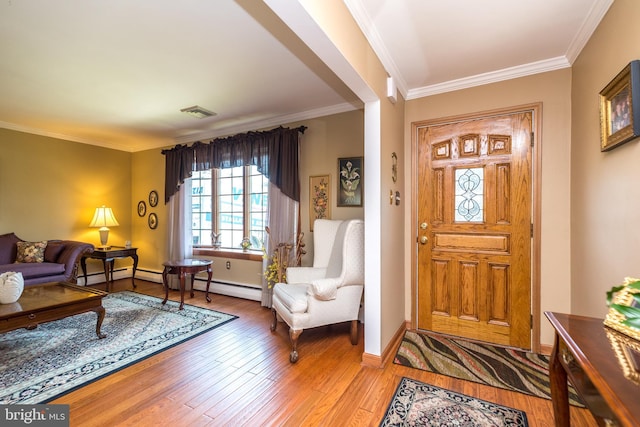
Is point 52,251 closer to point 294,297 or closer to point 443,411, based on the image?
point 294,297

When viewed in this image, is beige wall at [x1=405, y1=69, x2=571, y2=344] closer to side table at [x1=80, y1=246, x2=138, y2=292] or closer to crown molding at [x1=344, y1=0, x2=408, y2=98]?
crown molding at [x1=344, y1=0, x2=408, y2=98]

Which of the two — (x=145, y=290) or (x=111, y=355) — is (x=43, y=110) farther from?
(x=111, y=355)

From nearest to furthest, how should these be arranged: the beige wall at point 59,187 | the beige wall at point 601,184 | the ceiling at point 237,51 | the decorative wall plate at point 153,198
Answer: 1. the beige wall at point 601,184
2. the ceiling at point 237,51
3. the beige wall at point 59,187
4. the decorative wall plate at point 153,198

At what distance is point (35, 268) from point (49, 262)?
1.26 feet

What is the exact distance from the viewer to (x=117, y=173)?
5.24 m

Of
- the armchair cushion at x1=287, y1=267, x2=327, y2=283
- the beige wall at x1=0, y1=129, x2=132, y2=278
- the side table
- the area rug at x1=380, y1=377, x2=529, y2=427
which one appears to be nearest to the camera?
the area rug at x1=380, y1=377, x2=529, y2=427

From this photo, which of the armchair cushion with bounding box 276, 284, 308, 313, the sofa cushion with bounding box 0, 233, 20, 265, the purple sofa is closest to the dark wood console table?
the armchair cushion with bounding box 276, 284, 308, 313

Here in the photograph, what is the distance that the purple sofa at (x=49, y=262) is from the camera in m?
3.54

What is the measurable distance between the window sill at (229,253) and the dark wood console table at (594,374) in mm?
3344

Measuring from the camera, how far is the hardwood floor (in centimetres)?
171

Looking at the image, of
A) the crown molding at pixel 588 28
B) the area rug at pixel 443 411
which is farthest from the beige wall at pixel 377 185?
the crown molding at pixel 588 28

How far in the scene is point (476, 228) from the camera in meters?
2.70

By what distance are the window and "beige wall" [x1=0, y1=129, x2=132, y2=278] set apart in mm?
1622

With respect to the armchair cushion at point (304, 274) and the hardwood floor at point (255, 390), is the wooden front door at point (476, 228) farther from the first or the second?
the armchair cushion at point (304, 274)
